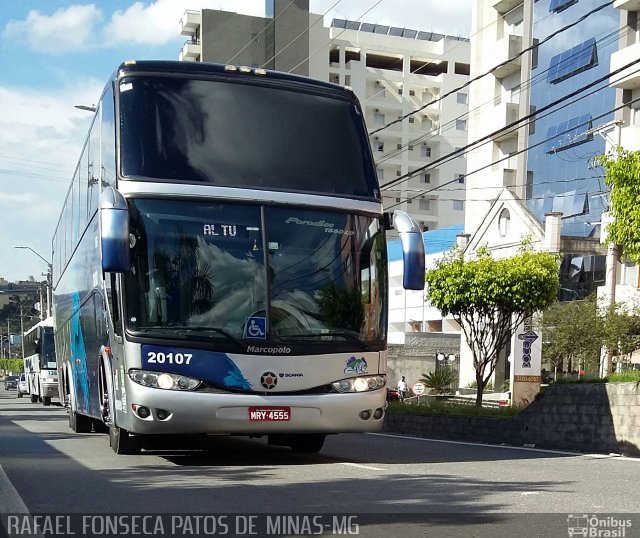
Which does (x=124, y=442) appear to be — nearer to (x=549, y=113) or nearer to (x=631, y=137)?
(x=631, y=137)

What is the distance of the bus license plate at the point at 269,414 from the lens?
11023mm

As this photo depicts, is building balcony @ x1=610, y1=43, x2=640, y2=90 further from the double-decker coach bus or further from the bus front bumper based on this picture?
the bus front bumper

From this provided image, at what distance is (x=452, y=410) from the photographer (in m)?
21.2

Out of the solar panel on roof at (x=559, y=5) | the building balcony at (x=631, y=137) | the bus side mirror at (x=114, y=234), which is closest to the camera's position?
the bus side mirror at (x=114, y=234)

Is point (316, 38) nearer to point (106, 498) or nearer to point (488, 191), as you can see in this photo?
point (488, 191)

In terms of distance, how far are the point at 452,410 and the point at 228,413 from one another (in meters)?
11.0

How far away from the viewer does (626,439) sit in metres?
15.3

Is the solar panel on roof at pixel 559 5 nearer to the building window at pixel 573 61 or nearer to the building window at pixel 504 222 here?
the building window at pixel 573 61

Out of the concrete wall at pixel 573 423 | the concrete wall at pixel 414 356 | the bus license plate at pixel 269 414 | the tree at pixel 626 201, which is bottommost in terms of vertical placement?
the concrete wall at pixel 414 356

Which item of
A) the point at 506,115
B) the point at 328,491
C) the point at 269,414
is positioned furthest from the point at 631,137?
the point at 328,491

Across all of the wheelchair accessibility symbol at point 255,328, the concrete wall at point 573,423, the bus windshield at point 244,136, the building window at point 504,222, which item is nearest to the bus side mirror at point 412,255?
the bus windshield at point 244,136

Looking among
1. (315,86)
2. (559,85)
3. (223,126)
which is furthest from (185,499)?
(559,85)

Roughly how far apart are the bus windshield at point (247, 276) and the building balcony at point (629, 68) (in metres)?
27.7

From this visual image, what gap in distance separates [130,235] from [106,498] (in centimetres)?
352
